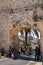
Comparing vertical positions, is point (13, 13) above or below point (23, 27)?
above

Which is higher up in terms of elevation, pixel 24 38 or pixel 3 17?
pixel 3 17

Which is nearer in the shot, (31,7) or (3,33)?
(31,7)

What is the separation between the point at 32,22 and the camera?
29.0ft

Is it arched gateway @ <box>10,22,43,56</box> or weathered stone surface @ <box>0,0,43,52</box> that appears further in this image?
weathered stone surface @ <box>0,0,43,52</box>

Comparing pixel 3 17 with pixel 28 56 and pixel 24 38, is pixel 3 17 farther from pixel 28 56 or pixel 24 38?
pixel 24 38

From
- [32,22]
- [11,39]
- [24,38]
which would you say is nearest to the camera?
[32,22]

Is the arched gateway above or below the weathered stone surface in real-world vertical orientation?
below

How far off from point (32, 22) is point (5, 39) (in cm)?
167

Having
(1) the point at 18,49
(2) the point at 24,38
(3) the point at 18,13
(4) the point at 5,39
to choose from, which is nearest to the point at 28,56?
(1) the point at 18,49

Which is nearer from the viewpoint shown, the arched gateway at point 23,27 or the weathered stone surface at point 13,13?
the arched gateway at point 23,27

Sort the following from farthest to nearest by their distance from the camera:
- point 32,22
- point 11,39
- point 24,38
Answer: point 24,38 → point 11,39 → point 32,22

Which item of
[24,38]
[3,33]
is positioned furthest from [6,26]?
[24,38]

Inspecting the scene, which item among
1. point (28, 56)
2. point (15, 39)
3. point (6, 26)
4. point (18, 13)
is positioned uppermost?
point (18, 13)

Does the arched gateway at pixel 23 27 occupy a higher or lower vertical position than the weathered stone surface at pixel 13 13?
lower
